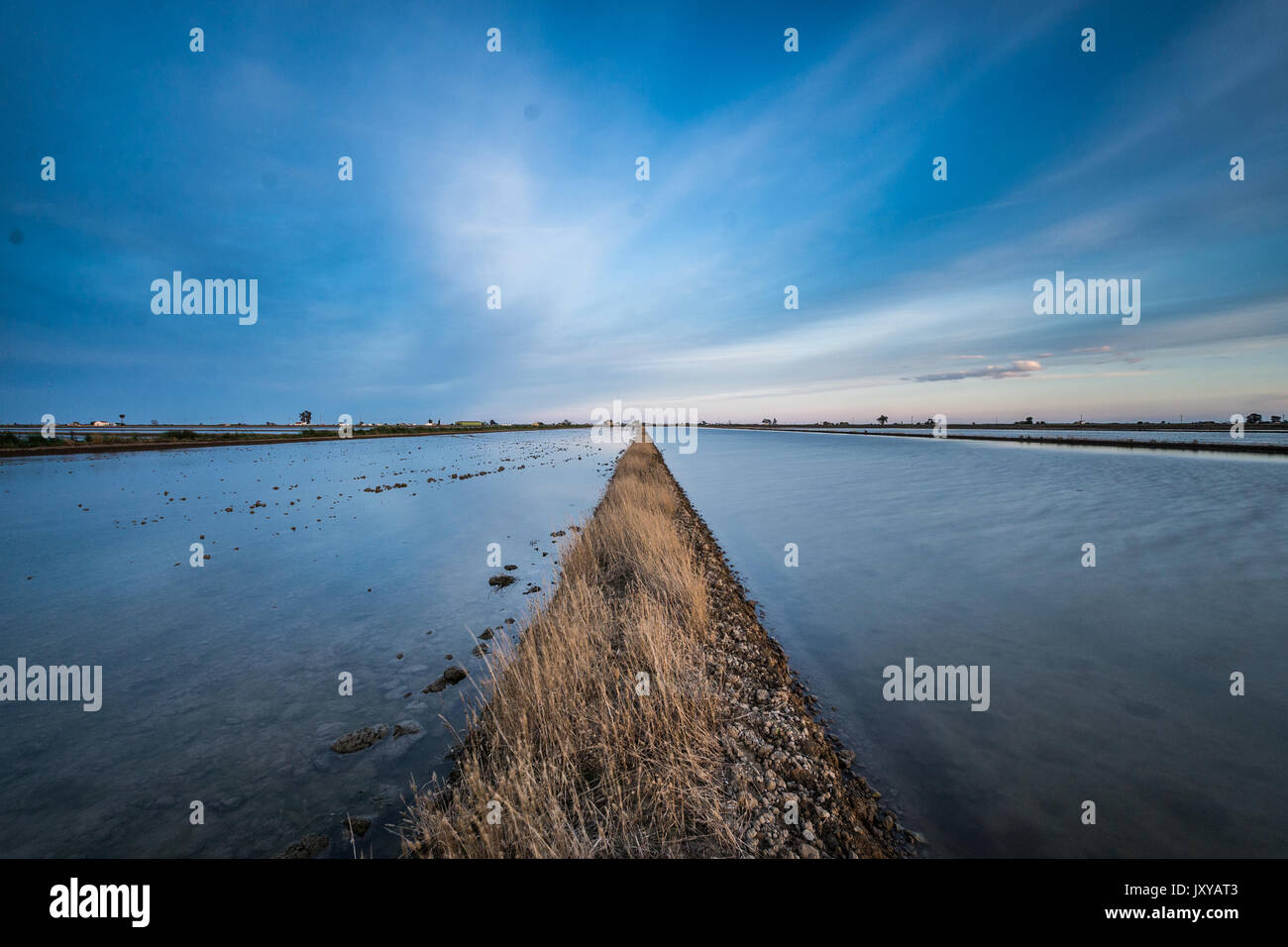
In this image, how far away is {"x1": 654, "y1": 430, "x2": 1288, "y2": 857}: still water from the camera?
169 inches

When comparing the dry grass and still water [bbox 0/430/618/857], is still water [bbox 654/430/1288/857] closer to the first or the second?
the dry grass

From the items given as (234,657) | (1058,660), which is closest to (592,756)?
(234,657)

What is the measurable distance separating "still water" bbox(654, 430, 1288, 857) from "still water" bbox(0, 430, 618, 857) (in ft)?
18.6

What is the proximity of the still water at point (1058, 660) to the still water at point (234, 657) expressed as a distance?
5673 millimetres

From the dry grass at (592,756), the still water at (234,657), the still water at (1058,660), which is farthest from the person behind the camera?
the still water at (1058,660)

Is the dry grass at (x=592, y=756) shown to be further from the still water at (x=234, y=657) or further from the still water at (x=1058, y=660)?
the still water at (x=1058, y=660)

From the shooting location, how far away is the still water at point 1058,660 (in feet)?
14.1

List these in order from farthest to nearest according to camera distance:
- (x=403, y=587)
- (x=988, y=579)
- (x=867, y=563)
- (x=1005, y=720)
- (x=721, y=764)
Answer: (x=867, y=563)
(x=988, y=579)
(x=403, y=587)
(x=1005, y=720)
(x=721, y=764)

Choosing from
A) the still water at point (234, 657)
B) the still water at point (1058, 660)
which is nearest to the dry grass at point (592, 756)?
the still water at point (234, 657)

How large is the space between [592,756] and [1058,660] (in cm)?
796
